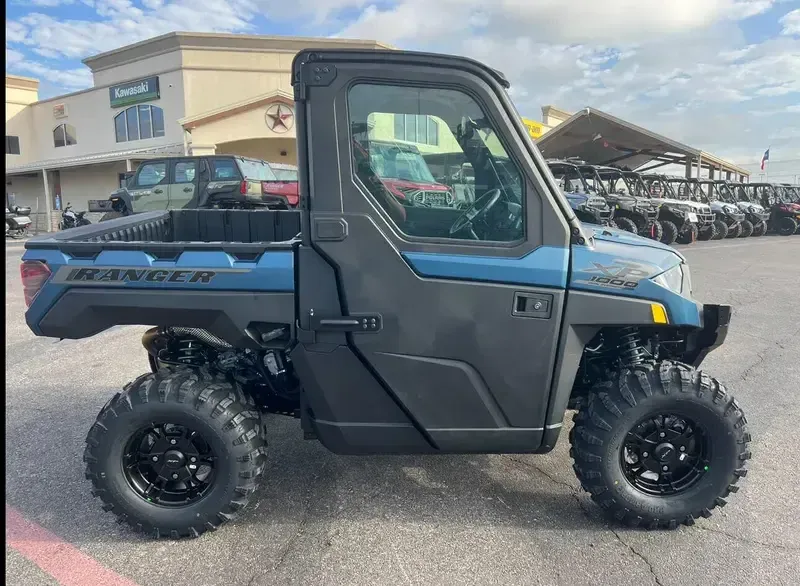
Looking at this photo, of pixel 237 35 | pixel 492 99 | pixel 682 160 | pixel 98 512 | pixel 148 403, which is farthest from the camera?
pixel 237 35

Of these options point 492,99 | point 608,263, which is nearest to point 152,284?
point 492,99

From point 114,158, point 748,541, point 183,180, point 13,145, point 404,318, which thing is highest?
point 13,145

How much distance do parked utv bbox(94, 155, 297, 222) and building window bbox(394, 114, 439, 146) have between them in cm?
1082

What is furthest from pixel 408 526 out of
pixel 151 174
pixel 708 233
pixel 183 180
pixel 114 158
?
pixel 114 158

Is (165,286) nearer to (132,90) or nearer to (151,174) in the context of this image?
(151,174)

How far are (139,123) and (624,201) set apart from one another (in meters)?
27.7

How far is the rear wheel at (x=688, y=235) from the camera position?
643 inches

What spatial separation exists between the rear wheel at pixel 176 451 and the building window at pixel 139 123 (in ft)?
105

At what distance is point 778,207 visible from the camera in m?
22.5

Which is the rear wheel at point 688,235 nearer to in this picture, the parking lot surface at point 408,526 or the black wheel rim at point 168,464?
the parking lot surface at point 408,526

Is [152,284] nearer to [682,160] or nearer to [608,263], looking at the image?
[608,263]

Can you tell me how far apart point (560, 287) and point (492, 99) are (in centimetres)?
91

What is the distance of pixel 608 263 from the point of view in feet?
8.57

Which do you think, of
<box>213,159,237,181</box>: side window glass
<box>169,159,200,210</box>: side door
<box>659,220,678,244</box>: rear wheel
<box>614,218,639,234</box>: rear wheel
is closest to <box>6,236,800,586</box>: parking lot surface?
<box>213,159,237,181</box>: side window glass
